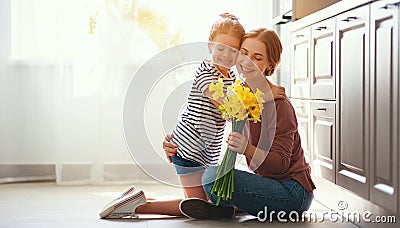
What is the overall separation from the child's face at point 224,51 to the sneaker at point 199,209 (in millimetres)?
519

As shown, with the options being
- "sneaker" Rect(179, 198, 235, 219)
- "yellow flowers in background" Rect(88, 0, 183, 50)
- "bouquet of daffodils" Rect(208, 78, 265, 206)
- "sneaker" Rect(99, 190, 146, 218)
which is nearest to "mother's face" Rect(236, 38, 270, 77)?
"bouquet of daffodils" Rect(208, 78, 265, 206)

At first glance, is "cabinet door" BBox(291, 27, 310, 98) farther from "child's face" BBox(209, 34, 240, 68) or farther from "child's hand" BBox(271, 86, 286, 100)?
"child's face" BBox(209, 34, 240, 68)

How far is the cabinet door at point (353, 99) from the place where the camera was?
6.67 feet

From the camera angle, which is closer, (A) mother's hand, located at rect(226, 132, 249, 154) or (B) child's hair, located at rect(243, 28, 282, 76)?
(A) mother's hand, located at rect(226, 132, 249, 154)

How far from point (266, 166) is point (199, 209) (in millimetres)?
297

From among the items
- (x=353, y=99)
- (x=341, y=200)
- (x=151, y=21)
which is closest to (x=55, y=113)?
(x=151, y=21)

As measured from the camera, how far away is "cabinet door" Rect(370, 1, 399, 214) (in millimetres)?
1790

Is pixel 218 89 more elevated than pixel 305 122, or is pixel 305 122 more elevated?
pixel 218 89

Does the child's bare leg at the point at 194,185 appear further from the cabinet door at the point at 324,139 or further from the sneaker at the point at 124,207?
the cabinet door at the point at 324,139

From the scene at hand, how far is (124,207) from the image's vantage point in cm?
244

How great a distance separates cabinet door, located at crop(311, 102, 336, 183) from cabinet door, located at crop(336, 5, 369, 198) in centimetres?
8

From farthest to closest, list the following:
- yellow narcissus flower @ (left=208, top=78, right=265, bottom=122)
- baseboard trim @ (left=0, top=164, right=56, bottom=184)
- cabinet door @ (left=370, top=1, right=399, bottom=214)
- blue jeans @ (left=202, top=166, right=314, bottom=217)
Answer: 1. baseboard trim @ (left=0, top=164, right=56, bottom=184)
2. blue jeans @ (left=202, top=166, right=314, bottom=217)
3. yellow narcissus flower @ (left=208, top=78, right=265, bottom=122)
4. cabinet door @ (left=370, top=1, right=399, bottom=214)

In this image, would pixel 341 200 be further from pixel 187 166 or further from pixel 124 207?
pixel 124 207

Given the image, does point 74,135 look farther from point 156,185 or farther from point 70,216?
point 70,216
